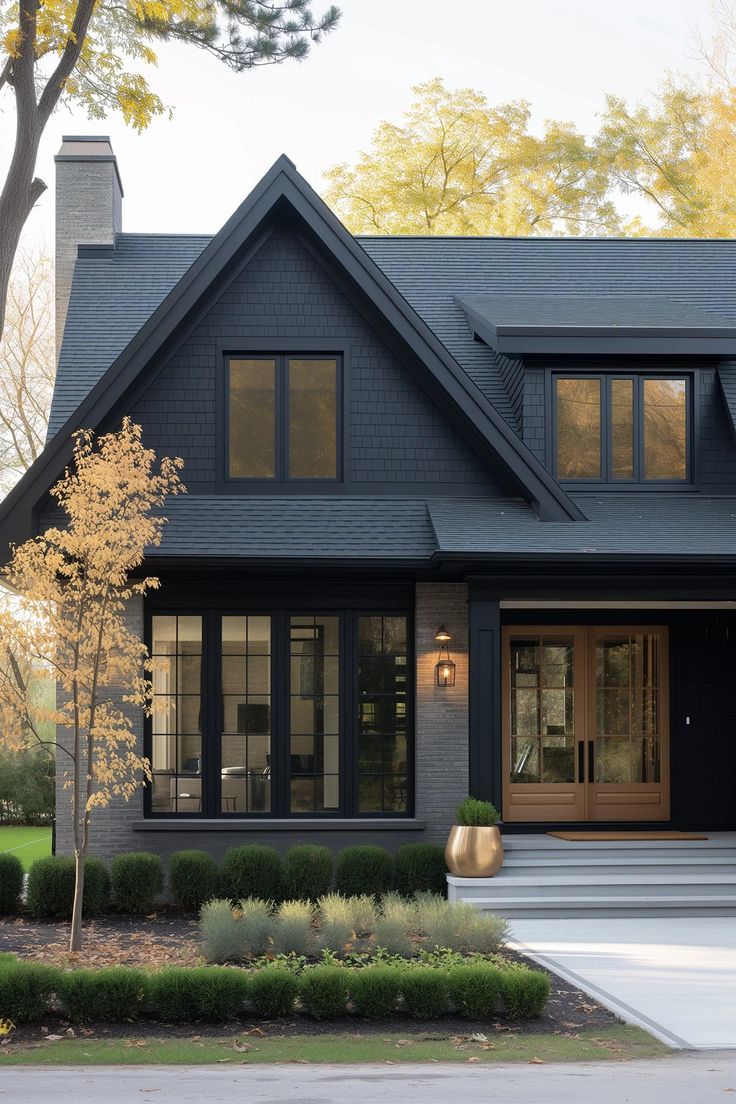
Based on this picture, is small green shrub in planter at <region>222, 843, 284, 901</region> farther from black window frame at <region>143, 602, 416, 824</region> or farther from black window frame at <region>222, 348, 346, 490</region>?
black window frame at <region>222, 348, 346, 490</region>

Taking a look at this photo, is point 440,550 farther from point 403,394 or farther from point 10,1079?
point 10,1079

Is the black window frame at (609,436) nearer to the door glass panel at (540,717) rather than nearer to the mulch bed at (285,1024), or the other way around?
the door glass panel at (540,717)

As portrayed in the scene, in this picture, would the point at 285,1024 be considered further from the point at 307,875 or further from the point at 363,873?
the point at 363,873

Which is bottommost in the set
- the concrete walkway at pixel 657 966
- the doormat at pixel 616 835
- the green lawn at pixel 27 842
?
the green lawn at pixel 27 842

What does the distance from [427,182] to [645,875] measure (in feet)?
74.5

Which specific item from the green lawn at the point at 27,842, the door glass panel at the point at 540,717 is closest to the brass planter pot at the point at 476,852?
the door glass panel at the point at 540,717

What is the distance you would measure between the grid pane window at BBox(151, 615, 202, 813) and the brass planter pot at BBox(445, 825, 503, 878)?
3.07m

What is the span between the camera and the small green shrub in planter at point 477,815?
554 inches

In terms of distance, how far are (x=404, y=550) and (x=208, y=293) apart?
3.73 meters

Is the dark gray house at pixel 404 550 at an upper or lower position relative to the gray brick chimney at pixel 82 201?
lower

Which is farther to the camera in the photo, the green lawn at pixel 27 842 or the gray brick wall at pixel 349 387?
the green lawn at pixel 27 842

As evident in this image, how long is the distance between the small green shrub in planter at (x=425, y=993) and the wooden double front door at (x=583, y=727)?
7.17 meters

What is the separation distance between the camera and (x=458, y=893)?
13.9 m

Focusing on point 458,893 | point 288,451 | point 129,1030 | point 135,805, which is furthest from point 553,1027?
point 288,451
